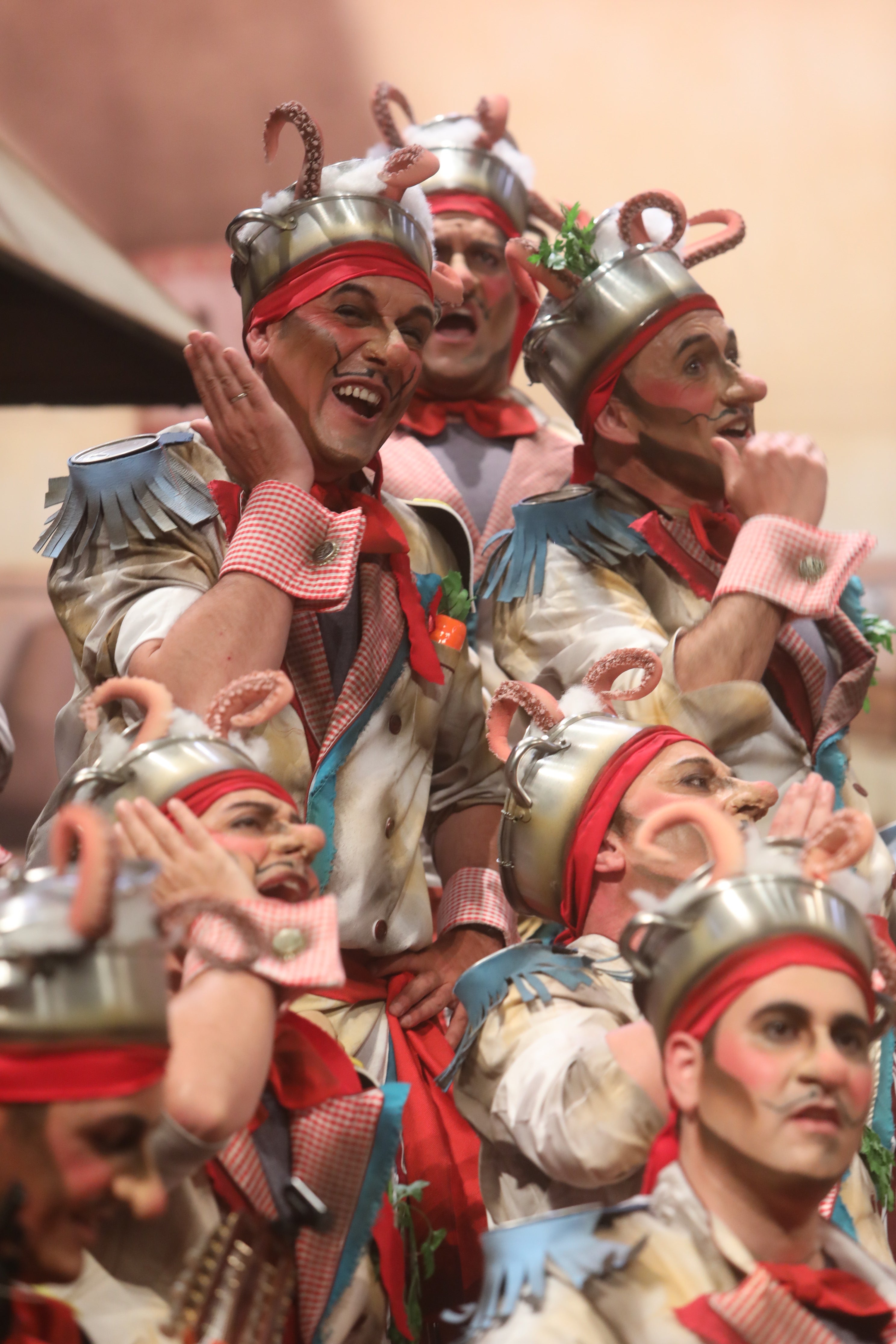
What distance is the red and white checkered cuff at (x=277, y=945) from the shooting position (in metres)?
1.17

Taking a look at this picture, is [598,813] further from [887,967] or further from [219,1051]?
[219,1051]

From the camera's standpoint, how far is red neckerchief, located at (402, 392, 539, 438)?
2828 millimetres

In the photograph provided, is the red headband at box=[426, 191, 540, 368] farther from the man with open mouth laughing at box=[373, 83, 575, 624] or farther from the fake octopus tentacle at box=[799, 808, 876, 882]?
the fake octopus tentacle at box=[799, 808, 876, 882]

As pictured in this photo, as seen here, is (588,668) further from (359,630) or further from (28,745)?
(28,745)

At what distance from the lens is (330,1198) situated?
1.32m

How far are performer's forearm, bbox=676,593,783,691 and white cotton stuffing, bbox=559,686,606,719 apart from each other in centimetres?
21

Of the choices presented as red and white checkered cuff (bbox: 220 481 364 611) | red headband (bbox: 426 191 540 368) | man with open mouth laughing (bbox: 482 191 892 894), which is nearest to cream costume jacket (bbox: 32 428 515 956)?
red and white checkered cuff (bbox: 220 481 364 611)

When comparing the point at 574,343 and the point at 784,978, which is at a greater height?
the point at 574,343

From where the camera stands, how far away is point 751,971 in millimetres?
1143

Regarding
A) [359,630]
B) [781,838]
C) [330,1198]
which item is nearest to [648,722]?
[359,630]

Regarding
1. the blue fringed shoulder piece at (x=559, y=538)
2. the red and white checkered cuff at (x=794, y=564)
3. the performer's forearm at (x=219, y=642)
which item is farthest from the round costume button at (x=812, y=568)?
the performer's forearm at (x=219, y=642)

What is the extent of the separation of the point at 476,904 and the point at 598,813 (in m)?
0.42

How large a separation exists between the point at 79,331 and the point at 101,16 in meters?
0.85

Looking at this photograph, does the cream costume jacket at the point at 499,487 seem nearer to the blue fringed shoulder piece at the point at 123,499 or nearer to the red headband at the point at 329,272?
the red headband at the point at 329,272
